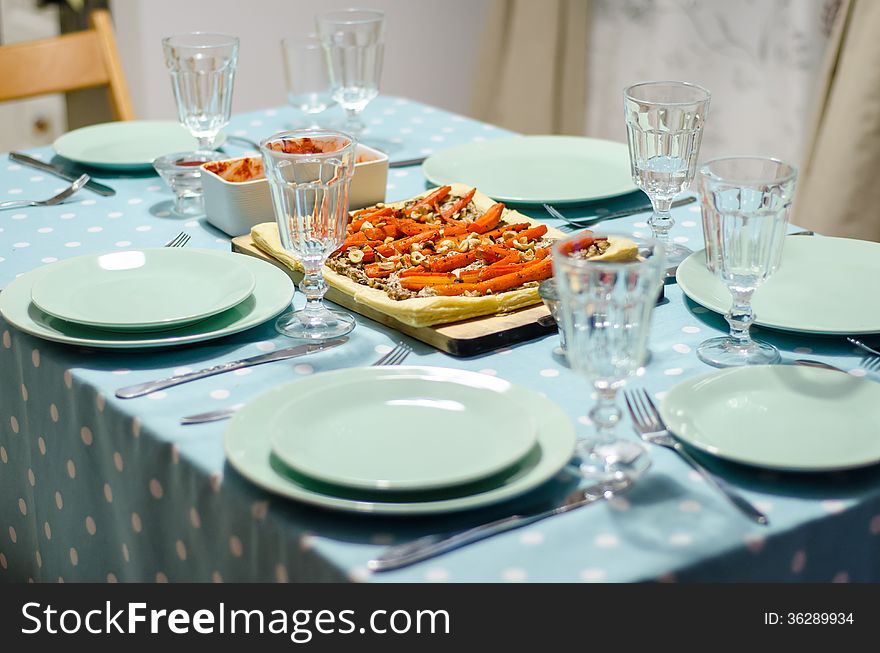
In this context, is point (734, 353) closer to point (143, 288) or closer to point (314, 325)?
point (314, 325)

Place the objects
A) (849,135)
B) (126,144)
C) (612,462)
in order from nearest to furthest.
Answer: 1. (612,462)
2. (126,144)
3. (849,135)

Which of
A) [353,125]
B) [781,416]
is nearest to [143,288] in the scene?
[781,416]

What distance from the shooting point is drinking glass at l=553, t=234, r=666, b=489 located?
2.68 ft

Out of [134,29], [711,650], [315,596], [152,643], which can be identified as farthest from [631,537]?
[134,29]

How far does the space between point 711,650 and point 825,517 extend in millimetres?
128

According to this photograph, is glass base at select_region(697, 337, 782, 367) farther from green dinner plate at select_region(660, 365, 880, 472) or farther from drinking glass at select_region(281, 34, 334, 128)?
drinking glass at select_region(281, 34, 334, 128)

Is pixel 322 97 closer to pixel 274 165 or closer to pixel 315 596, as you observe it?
pixel 274 165

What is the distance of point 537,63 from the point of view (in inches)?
127

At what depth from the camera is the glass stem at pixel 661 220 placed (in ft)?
4.30

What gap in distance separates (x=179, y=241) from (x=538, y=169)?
558 millimetres

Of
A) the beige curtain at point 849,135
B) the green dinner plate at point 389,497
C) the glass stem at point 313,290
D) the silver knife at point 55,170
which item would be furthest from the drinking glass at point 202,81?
the beige curtain at point 849,135

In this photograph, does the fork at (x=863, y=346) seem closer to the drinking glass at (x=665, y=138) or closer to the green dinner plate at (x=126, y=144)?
the drinking glass at (x=665, y=138)

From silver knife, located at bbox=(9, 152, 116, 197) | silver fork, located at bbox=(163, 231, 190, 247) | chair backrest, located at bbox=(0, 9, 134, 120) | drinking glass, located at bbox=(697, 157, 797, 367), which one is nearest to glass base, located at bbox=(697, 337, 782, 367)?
drinking glass, located at bbox=(697, 157, 797, 367)

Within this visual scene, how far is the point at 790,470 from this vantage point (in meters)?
0.84
